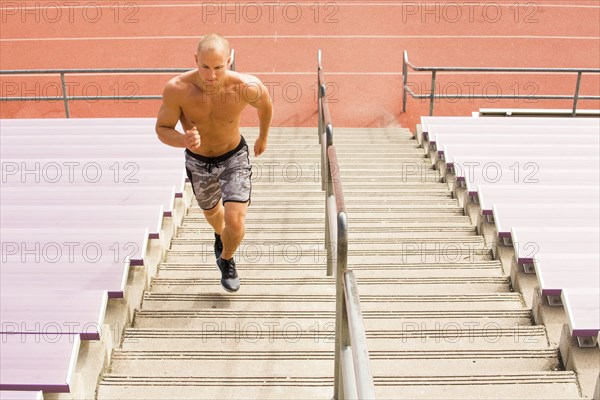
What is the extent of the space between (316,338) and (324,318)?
17cm

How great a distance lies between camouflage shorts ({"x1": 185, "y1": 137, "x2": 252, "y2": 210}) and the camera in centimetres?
342

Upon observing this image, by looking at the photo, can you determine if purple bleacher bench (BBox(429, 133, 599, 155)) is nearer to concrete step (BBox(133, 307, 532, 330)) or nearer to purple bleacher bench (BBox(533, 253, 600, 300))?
purple bleacher bench (BBox(533, 253, 600, 300))

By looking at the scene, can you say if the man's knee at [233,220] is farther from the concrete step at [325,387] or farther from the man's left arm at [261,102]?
the concrete step at [325,387]

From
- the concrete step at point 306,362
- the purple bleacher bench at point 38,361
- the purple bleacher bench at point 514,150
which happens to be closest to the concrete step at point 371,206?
the purple bleacher bench at point 514,150

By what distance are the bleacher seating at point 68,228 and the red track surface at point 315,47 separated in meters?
4.35

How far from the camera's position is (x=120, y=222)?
3973 millimetres

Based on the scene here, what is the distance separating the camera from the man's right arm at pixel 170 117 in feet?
10.2

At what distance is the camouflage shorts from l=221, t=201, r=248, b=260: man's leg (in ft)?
0.12

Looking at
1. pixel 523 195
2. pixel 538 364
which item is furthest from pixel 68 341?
pixel 523 195

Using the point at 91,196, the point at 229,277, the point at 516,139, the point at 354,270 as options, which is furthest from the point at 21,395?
the point at 516,139

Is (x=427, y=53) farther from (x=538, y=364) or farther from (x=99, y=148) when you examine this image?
(x=538, y=364)

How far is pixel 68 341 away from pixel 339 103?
8168 millimetres

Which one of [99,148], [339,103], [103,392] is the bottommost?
[103,392]

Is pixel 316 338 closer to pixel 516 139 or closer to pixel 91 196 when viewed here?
pixel 91 196
